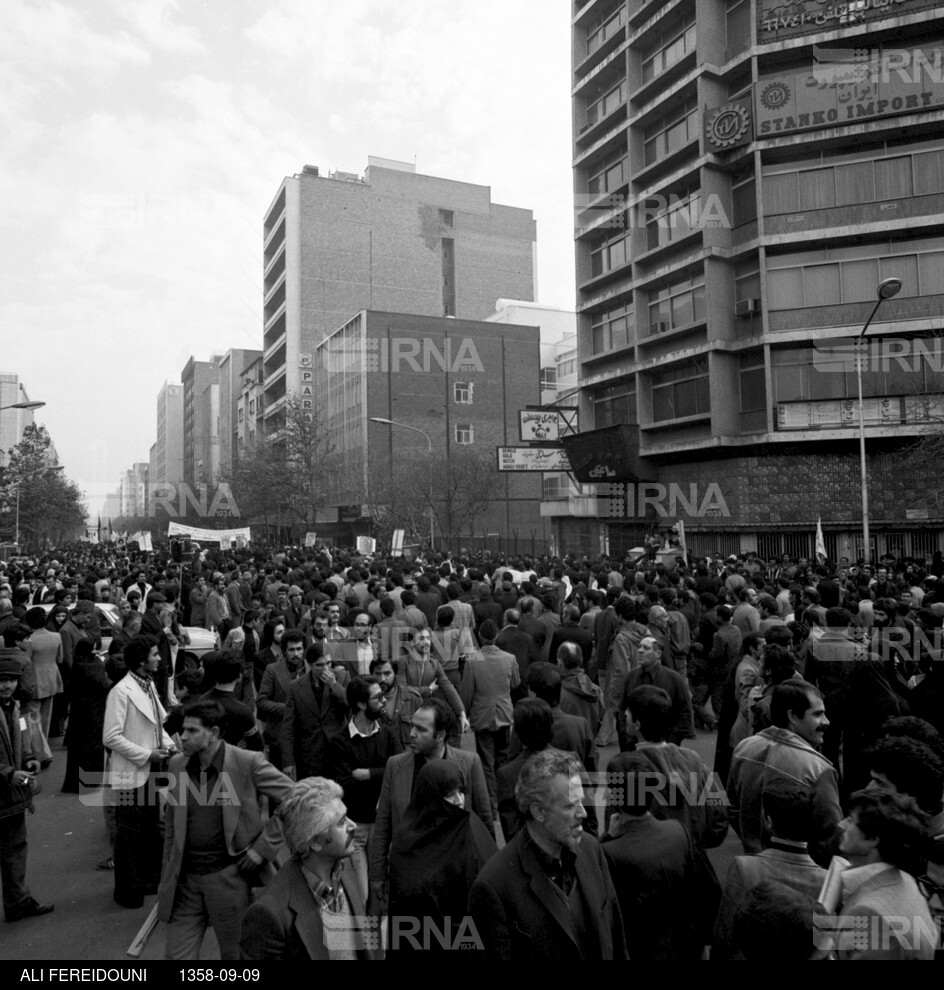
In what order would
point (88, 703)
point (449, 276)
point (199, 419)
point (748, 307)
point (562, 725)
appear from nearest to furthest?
point (562, 725) → point (88, 703) → point (748, 307) → point (449, 276) → point (199, 419)

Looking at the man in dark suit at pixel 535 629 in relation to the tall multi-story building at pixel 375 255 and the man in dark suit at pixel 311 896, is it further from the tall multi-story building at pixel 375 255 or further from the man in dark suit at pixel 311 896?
the tall multi-story building at pixel 375 255

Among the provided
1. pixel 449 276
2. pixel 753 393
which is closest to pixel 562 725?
pixel 753 393

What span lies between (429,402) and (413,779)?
194 ft

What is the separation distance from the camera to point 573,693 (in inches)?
244

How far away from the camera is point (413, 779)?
4078 mm

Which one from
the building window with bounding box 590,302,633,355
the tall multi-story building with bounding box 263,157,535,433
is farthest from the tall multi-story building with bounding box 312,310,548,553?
the building window with bounding box 590,302,633,355

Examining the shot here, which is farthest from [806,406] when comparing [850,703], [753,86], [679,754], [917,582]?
[679,754]

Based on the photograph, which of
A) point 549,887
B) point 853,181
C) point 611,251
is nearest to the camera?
point 549,887

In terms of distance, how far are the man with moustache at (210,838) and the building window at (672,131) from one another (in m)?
33.0

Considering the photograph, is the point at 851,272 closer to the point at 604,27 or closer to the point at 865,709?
the point at 604,27

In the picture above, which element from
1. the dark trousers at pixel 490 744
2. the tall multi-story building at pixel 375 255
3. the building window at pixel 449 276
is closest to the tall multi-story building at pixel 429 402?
the tall multi-story building at pixel 375 255

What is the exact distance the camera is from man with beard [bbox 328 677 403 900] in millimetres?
4746

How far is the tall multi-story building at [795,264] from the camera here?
27250 millimetres

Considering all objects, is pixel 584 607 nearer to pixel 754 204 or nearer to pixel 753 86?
pixel 754 204
